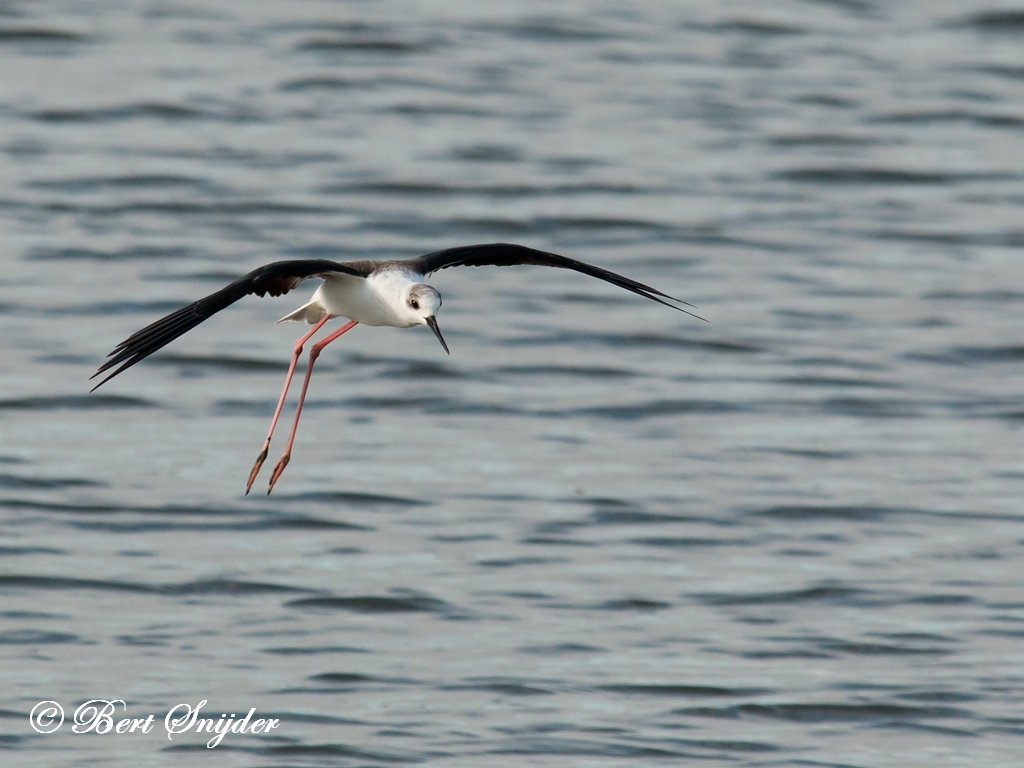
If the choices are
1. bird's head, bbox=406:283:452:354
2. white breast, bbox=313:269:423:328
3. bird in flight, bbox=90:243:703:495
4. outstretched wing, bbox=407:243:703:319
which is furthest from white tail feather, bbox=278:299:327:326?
bird's head, bbox=406:283:452:354

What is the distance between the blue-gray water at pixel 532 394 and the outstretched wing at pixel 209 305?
3678 mm

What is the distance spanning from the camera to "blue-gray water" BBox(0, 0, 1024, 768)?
13141 millimetres

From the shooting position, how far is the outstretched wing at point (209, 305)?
870cm

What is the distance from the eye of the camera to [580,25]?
29.7m

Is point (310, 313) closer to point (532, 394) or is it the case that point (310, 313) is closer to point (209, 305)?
point (209, 305)

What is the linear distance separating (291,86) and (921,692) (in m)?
16.2

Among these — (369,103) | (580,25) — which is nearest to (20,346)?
(369,103)

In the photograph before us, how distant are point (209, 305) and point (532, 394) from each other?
9.45 metres

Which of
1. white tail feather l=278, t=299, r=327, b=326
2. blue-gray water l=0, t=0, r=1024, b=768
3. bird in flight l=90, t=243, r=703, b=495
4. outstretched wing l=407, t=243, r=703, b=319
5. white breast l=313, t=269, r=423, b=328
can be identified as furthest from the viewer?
blue-gray water l=0, t=0, r=1024, b=768

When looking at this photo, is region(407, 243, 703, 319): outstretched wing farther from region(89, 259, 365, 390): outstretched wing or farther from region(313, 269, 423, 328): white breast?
region(89, 259, 365, 390): outstretched wing

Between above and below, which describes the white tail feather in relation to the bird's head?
below

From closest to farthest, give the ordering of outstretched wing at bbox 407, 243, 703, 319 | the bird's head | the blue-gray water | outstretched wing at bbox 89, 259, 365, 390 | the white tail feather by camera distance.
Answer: outstretched wing at bbox 89, 259, 365, 390 < the bird's head < outstretched wing at bbox 407, 243, 703, 319 < the white tail feather < the blue-gray water

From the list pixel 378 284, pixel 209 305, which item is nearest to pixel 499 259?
pixel 378 284

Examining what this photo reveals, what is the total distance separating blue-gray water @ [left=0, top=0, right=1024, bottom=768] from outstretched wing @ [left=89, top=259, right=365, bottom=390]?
3.68 m
